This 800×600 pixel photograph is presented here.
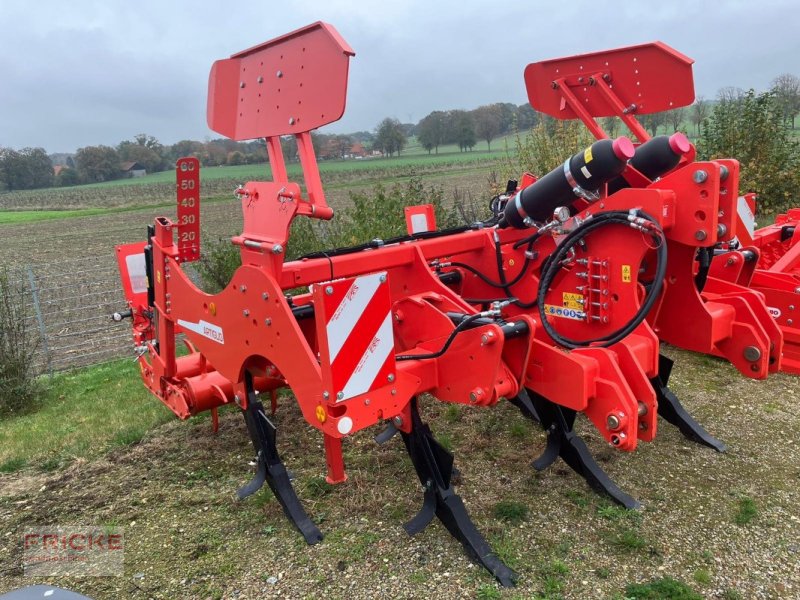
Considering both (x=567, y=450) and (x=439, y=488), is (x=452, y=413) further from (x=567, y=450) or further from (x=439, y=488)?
(x=439, y=488)

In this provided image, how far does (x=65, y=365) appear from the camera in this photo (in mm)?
8867

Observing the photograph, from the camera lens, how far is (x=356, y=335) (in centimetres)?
280

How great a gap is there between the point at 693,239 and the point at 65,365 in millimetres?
8472

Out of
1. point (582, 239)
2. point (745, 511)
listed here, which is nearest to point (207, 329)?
point (582, 239)

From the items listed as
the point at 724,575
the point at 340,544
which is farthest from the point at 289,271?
the point at 724,575

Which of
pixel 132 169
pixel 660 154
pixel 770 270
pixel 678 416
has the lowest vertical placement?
pixel 678 416

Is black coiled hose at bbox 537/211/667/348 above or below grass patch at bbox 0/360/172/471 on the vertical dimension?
above

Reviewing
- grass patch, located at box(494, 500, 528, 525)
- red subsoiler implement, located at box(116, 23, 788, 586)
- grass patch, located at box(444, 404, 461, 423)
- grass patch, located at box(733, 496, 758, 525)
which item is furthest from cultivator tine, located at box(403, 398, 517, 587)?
grass patch, located at box(444, 404, 461, 423)

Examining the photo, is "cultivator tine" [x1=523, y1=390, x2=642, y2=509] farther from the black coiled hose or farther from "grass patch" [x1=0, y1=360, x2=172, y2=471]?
"grass patch" [x1=0, y1=360, x2=172, y2=471]

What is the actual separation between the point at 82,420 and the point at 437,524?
13.0 ft

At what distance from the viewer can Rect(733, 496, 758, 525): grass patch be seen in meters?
3.65

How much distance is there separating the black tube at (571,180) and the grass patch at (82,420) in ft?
12.1

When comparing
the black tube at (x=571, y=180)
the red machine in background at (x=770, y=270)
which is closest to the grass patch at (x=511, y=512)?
the black tube at (x=571, y=180)

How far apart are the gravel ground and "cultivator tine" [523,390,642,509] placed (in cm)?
11
